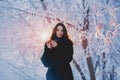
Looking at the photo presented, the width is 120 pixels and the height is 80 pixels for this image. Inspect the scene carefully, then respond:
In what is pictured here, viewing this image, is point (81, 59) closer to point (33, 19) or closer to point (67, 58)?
point (67, 58)

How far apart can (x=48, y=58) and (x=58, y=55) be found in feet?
0.30

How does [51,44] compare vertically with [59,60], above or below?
above

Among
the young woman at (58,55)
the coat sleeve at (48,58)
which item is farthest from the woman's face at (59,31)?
the coat sleeve at (48,58)

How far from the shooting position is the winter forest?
2.35 metres

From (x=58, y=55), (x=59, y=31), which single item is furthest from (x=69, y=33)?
(x=58, y=55)

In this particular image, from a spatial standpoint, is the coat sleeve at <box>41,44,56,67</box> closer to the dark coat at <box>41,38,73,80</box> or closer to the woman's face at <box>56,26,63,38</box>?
the dark coat at <box>41,38,73,80</box>

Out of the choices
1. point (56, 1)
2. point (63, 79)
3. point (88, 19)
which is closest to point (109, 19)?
point (88, 19)

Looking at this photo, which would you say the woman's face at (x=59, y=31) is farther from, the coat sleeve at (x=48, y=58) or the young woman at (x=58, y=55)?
the coat sleeve at (x=48, y=58)

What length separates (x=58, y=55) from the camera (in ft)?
7.80

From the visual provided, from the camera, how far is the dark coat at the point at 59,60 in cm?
234

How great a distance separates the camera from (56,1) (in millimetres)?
2396

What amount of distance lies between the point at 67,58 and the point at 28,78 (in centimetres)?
38

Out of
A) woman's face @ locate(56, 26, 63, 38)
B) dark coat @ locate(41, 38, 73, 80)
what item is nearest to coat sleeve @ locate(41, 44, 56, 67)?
dark coat @ locate(41, 38, 73, 80)

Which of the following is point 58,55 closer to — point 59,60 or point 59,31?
point 59,60
